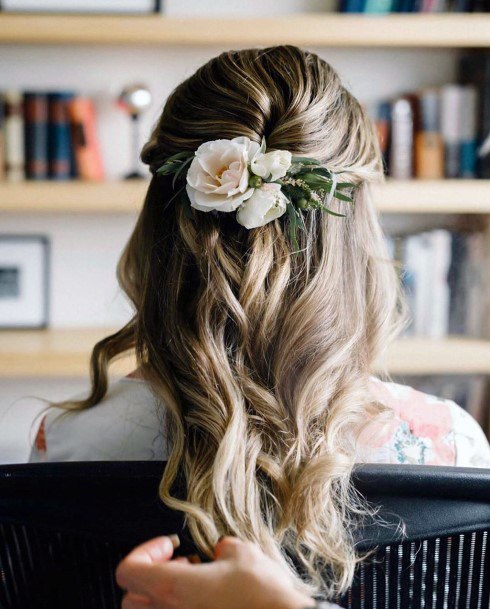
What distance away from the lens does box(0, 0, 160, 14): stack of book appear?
6.11 feet

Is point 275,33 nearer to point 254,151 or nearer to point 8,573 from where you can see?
point 254,151

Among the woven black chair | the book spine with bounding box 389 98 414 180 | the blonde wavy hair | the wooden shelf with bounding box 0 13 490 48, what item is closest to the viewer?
the woven black chair

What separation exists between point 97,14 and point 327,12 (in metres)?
0.68

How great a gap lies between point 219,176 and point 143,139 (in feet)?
4.63

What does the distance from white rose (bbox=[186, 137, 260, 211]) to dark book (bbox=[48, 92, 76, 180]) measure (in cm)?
131

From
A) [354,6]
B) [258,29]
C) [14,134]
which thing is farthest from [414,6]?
[14,134]

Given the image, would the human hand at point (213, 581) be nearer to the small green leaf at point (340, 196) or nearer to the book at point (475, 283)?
the small green leaf at point (340, 196)

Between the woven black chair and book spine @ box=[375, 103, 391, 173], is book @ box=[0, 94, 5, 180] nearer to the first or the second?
book spine @ box=[375, 103, 391, 173]

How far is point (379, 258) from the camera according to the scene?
3.12 feet

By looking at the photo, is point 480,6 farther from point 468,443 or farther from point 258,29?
point 468,443

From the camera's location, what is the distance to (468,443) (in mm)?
879

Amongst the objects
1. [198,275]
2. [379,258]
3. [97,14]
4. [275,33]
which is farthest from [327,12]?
[198,275]

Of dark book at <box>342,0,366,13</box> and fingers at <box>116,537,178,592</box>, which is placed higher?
dark book at <box>342,0,366,13</box>

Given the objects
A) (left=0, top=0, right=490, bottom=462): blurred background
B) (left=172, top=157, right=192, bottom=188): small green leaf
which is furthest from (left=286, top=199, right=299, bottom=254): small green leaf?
(left=0, top=0, right=490, bottom=462): blurred background
